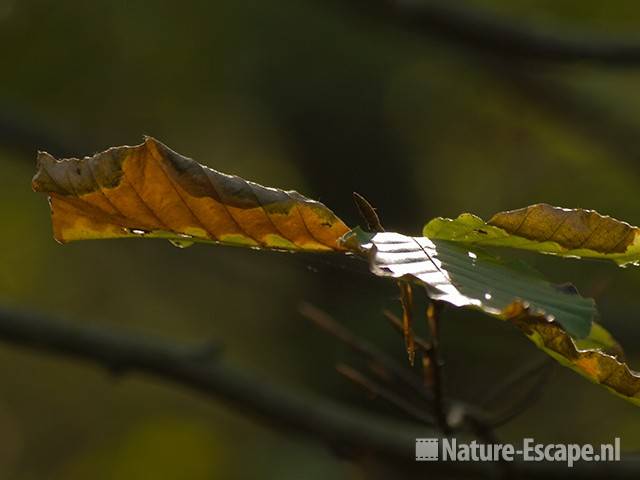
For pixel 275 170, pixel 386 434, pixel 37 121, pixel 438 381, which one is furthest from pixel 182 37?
pixel 438 381

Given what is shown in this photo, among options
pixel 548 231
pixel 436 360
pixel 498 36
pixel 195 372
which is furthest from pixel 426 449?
pixel 498 36

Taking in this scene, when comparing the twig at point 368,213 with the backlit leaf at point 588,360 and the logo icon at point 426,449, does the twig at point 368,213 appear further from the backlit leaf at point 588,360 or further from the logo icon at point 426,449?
the logo icon at point 426,449

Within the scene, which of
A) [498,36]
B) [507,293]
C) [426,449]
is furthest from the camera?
[498,36]

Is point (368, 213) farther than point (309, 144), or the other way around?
point (309, 144)

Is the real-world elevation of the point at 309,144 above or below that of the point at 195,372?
above

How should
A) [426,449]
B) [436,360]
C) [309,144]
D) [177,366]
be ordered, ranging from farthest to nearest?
[309,144] < [177,366] < [426,449] < [436,360]

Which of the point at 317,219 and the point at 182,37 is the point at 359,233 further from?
the point at 182,37

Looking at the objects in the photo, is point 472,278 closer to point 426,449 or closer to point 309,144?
point 426,449

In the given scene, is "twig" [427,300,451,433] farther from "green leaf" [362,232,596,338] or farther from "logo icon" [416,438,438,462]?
"logo icon" [416,438,438,462]

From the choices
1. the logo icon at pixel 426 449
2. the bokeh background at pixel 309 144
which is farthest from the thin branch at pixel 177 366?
the bokeh background at pixel 309 144
